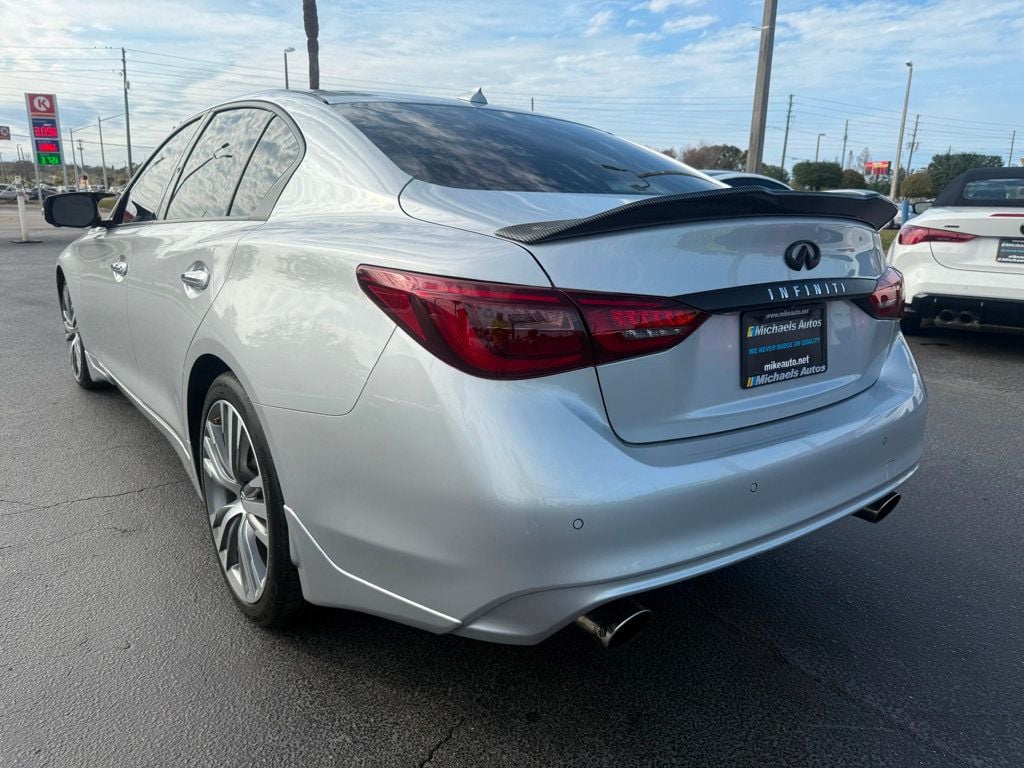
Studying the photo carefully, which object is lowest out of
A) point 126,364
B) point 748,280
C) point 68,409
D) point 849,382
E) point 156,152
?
point 68,409

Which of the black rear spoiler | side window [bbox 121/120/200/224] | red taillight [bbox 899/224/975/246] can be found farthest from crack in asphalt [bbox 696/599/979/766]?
red taillight [bbox 899/224/975/246]

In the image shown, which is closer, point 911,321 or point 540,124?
point 540,124

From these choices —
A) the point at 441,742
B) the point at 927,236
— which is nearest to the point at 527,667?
the point at 441,742

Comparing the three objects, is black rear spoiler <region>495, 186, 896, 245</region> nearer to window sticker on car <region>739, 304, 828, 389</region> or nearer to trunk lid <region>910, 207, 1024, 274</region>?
window sticker on car <region>739, 304, 828, 389</region>

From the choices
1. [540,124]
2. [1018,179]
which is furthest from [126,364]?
→ [1018,179]

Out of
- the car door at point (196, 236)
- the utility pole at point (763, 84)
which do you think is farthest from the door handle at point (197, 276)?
the utility pole at point (763, 84)

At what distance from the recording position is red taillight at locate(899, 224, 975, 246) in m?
6.16

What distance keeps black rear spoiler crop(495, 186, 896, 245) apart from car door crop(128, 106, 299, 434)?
109 centimetres

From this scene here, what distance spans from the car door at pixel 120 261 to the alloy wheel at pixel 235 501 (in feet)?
3.74

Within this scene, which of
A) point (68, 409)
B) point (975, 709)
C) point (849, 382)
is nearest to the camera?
point (975, 709)

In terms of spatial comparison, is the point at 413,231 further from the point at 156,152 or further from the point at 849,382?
the point at 156,152

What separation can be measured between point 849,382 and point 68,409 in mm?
4302

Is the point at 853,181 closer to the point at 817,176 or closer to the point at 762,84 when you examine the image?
the point at 817,176

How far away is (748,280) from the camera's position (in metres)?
1.90
